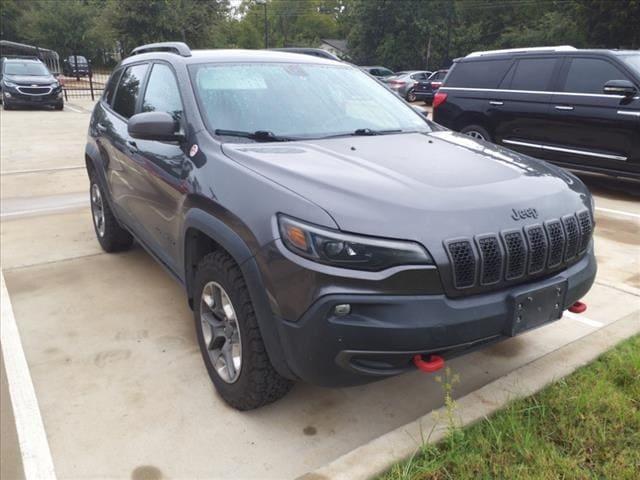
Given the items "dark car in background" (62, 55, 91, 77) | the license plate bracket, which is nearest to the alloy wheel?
the license plate bracket

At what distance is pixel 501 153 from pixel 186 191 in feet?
5.79

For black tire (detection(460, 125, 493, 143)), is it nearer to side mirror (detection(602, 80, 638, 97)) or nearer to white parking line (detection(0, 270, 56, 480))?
side mirror (detection(602, 80, 638, 97))

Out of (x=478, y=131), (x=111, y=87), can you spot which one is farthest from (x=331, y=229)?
(x=478, y=131)

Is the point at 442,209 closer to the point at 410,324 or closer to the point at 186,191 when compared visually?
the point at 410,324

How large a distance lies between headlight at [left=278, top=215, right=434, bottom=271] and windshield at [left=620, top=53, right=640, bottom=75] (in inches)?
237

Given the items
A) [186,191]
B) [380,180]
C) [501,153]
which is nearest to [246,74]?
[186,191]

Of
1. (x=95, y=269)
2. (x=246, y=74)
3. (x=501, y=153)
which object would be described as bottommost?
(x=95, y=269)

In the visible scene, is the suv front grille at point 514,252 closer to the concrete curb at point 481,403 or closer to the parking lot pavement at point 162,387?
the concrete curb at point 481,403

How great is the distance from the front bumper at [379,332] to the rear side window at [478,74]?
6659 millimetres

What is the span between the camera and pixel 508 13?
46.4 metres

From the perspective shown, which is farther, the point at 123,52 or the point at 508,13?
the point at 508,13

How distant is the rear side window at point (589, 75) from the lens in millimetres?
6852

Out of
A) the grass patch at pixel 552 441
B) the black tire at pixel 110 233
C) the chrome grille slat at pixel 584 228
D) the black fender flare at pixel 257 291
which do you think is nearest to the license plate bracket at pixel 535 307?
the chrome grille slat at pixel 584 228

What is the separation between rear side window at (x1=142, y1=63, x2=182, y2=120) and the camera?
3.24 m
